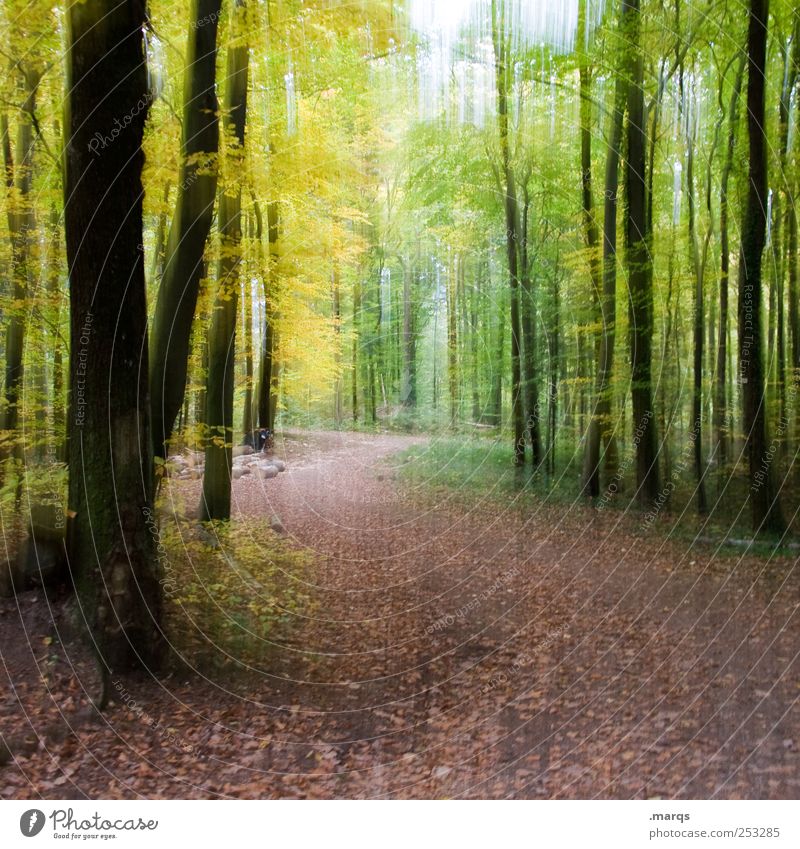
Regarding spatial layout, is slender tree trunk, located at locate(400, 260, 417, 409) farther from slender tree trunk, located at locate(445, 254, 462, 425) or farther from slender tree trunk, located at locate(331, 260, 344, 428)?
slender tree trunk, located at locate(331, 260, 344, 428)

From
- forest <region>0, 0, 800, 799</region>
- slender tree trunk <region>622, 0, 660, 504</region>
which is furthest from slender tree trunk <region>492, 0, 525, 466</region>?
slender tree trunk <region>622, 0, 660, 504</region>

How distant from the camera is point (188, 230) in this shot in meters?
4.20

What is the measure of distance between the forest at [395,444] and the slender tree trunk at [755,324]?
31 mm

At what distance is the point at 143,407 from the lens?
330 cm

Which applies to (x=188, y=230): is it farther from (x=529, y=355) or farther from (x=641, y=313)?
(x=641, y=313)

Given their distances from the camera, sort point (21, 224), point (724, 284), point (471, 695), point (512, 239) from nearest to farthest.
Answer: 1. point (471, 695)
2. point (21, 224)
3. point (724, 284)
4. point (512, 239)

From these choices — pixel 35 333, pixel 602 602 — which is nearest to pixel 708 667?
pixel 602 602

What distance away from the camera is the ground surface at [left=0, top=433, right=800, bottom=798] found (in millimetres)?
2717

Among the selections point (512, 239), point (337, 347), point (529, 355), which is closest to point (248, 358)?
point (337, 347)

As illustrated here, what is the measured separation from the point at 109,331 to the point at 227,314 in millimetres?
2373

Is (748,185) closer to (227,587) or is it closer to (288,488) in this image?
(288,488)

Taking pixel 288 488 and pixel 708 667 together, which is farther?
pixel 288 488

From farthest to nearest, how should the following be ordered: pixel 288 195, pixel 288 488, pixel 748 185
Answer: pixel 288 488 < pixel 288 195 < pixel 748 185

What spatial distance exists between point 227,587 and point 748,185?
5.92 meters
